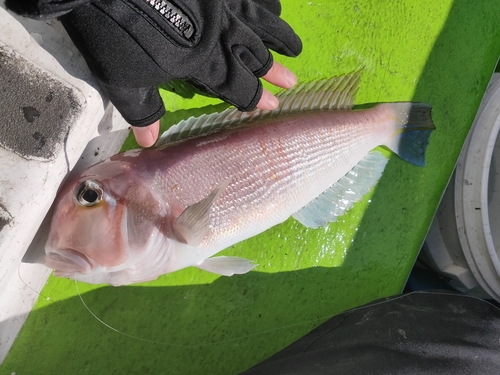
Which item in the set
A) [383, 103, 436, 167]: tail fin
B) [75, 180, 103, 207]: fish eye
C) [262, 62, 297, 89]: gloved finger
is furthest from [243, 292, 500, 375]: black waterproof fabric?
[262, 62, 297, 89]: gloved finger

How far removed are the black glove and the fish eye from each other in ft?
0.69

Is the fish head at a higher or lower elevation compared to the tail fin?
lower

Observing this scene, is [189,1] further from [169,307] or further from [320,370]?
[320,370]

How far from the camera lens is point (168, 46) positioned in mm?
967

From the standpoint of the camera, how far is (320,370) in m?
1.29

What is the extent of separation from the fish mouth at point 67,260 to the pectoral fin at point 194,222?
0.78 ft

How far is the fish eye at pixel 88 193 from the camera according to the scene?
996 millimetres

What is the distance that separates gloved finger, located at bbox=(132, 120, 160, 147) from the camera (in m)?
1.17

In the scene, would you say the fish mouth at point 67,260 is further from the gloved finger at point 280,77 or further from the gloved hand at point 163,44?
the gloved finger at point 280,77

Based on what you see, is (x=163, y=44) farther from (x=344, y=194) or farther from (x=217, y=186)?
(x=344, y=194)

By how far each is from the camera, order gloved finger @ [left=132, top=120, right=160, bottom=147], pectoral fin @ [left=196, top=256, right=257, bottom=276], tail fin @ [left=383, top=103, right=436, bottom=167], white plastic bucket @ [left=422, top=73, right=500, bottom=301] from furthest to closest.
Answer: white plastic bucket @ [left=422, top=73, right=500, bottom=301] → tail fin @ [left=383, top=103, right=436, bottom=167] → pectoral fin @ [left=196, top=256, right=257, bottom=276] → gloved finger @ [left=132, top=120, right=160, bottom=147]

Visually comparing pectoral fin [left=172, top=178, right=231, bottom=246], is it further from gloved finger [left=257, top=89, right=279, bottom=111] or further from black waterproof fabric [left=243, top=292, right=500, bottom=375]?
black waterproof fabric [left=243, top=292, right=500, bottom=375]

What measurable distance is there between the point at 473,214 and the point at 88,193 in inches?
71.2

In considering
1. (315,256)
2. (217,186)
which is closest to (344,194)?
(315,256)
